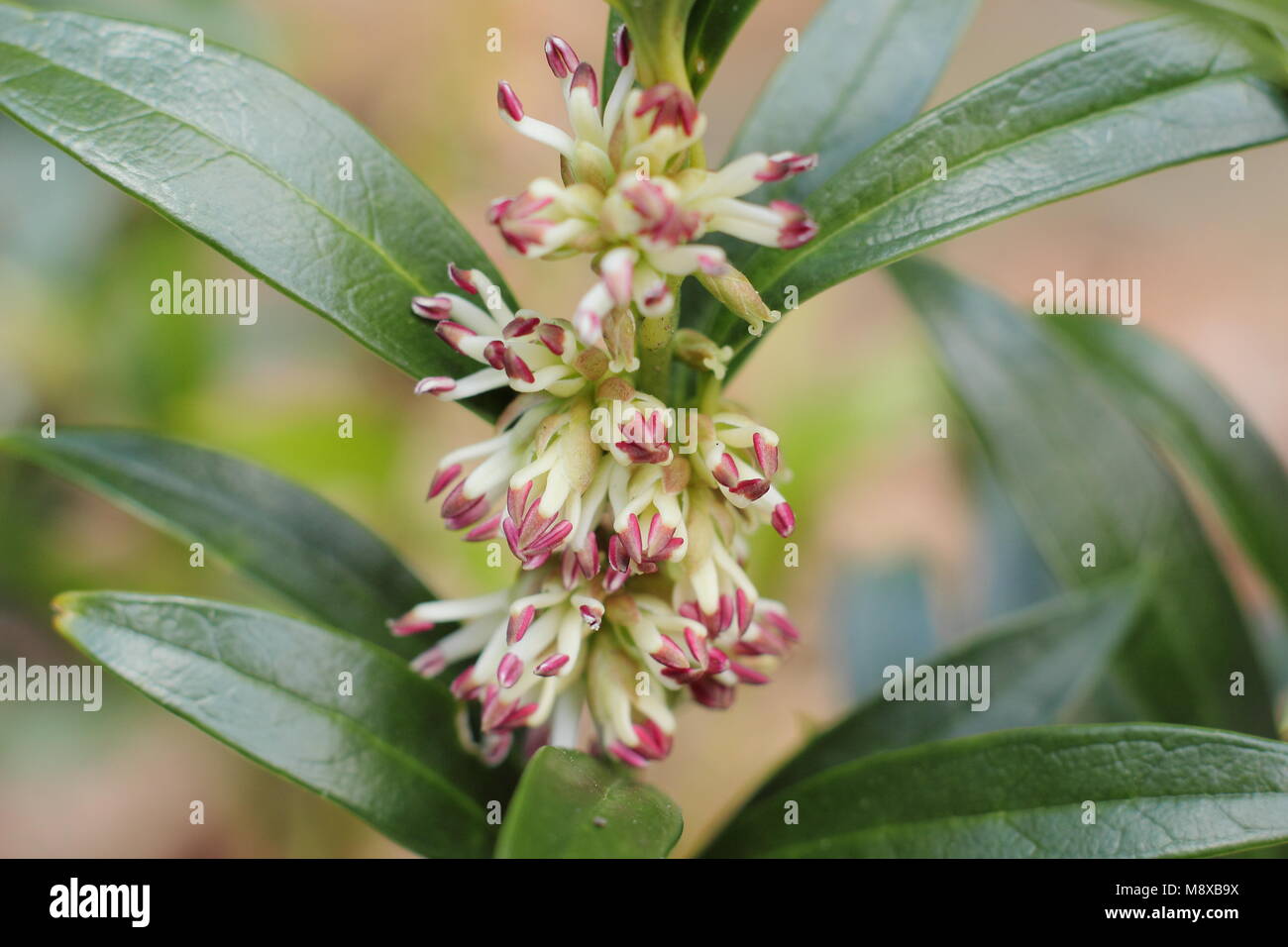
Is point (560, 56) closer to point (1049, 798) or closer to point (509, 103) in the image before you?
point (509, 103)

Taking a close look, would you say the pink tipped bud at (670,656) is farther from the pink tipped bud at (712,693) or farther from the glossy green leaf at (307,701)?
the glossy green leaf at (307,701)

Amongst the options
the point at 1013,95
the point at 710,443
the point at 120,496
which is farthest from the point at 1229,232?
the point at 120,496

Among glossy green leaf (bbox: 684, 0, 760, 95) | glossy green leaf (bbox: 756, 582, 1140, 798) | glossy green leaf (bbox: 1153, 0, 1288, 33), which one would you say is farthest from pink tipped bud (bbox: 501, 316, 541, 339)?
glossy green leaf (bbox: 756, 582, 1140, 798)

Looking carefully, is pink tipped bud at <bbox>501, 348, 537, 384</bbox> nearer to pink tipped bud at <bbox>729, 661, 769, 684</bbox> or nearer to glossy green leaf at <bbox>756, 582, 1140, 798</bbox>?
pink tipped bud at <bbox>729, 661, 769, 684</bbox>

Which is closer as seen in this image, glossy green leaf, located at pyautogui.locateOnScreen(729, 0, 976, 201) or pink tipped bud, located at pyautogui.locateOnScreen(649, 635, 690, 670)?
pink tipped bud, located at pyautogui.locateOnScreen(649, 635, 690, 670)

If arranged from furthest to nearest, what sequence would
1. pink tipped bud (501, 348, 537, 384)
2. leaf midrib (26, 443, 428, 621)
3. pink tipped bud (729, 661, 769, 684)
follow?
leaf midrib (26, 443, 428, 621), pink tipped bud (729, 661, 769, 684), pink tipped bud (501, 348, 537, 384)

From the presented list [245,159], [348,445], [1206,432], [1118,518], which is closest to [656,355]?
[245,159]
